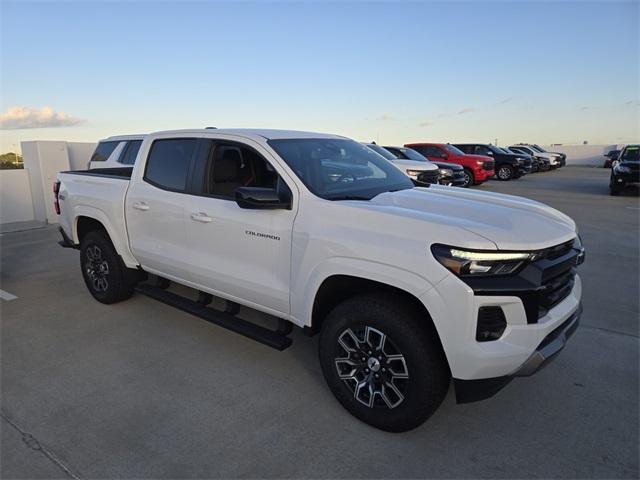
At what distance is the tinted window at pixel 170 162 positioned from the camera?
3.97 metres

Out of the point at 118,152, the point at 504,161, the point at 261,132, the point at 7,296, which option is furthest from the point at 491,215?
the point at 504,161

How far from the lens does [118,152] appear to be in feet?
30.8

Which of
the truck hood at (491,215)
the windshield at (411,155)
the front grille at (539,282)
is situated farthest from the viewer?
the windshield at (411,155)

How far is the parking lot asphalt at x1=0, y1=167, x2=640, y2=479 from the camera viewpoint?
2.52 meters

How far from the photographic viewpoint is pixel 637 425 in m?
2.84

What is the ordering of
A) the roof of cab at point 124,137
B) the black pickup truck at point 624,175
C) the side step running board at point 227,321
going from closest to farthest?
the side step running board at point 227,321 < the roof of cab at point 124,137 < the black pickup truck at point 624,175

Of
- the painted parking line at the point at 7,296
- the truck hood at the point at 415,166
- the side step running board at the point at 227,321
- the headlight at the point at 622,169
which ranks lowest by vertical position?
the painted parking line at the point at 7,296

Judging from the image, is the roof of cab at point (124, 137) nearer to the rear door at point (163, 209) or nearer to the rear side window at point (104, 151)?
the rear side window at point (104, 151)

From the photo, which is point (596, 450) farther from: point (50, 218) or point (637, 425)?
point (50, 218)

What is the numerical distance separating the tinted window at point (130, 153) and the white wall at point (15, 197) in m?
4.07

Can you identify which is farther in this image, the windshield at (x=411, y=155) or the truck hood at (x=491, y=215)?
the windshield at (x=411, y=155)

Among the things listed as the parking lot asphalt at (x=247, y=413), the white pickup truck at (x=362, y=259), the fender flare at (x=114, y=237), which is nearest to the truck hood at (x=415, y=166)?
the parking lot asphalt at (x=247, y=413)

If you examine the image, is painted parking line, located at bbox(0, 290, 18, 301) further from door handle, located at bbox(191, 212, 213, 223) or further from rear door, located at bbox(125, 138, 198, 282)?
door handle, located at bbox(191, 212, 213, 223)

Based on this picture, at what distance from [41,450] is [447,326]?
249 cm
